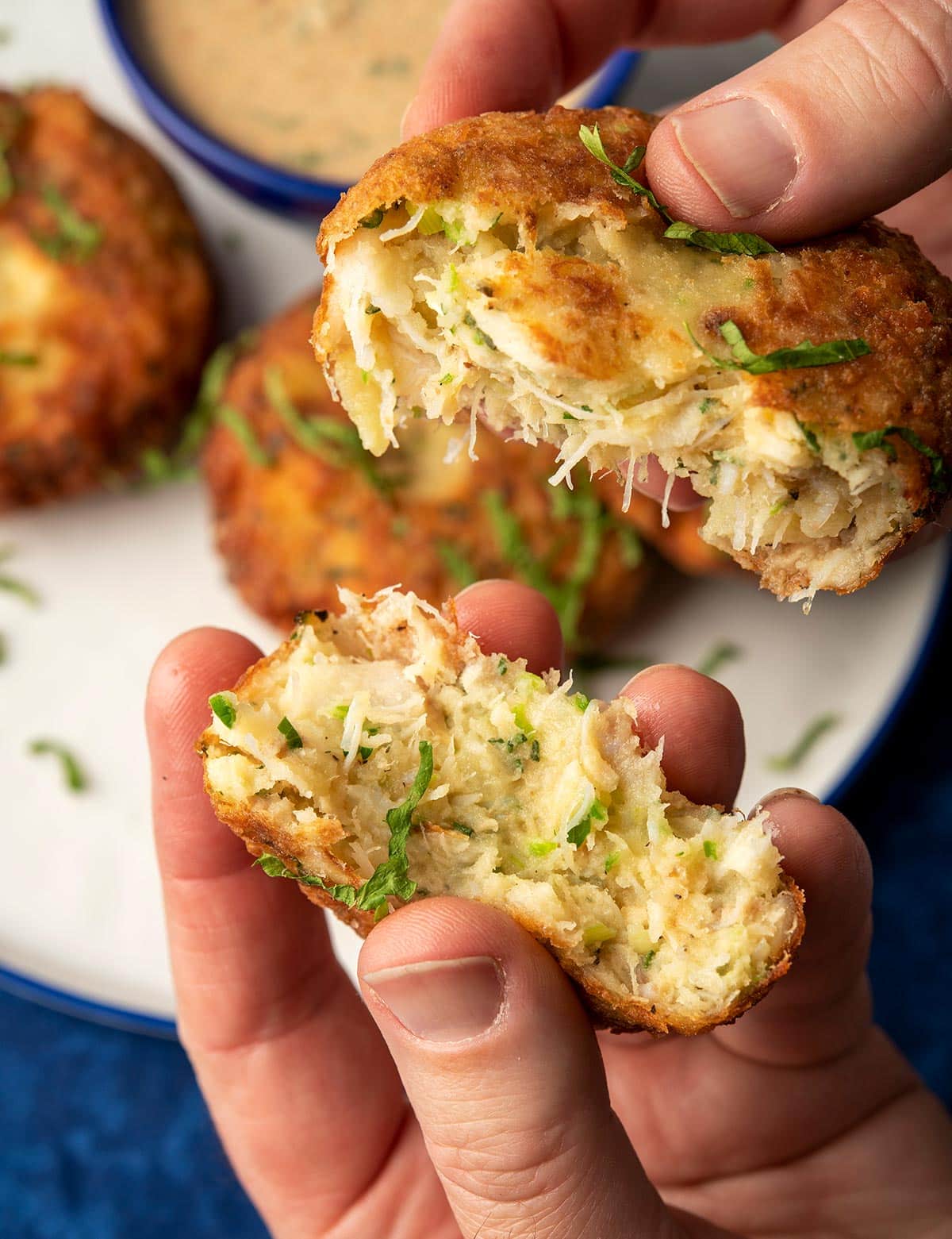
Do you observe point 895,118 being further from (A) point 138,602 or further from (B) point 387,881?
(A) point 138,602

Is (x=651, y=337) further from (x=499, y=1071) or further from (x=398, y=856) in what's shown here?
(x=499, y=1071)

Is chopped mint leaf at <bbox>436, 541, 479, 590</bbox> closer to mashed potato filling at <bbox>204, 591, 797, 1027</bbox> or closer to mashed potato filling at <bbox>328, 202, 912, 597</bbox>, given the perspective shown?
mashed potato filling at <bbox>204, 591, 797, 1027</bbox>

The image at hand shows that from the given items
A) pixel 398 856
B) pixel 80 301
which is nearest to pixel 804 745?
pixel 398 856

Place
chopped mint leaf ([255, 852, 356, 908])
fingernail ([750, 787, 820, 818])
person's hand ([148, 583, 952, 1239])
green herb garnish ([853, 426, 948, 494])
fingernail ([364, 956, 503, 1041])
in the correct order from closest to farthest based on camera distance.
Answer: fingernail ([364, 956, 503, 1041])
green herb garnish ([853, 426, 948, 494])
chopped mint leaf ([255, 852, 356, 908])
fingernail ([750, 787, 820, 818])
person's hand ([148, 583, 952, 1239])

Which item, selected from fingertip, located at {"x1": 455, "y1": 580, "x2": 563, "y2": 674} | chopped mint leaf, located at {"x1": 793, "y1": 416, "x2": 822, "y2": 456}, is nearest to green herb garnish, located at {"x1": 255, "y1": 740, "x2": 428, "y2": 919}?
fingertip, located at {"x1": 455, "y1": 580, "x2": 563, "y2": 674}

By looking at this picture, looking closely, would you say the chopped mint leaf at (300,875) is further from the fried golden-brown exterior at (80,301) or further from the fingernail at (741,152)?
the fried golden-brown exterior at (80,301)

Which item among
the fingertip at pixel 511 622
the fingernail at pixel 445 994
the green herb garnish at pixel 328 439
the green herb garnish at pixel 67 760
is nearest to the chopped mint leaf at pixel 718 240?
the fingertip at pixel 511 622
